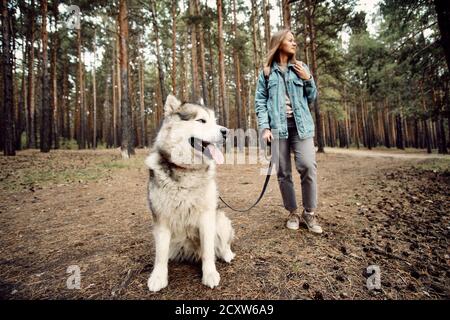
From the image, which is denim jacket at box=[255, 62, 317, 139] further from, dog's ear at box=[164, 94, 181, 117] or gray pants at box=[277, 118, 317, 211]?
dog's ear at box=[164, 94, 181, 117]

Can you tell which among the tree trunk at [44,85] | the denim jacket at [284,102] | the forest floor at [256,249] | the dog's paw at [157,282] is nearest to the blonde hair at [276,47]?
the denim jacket at [284,102]

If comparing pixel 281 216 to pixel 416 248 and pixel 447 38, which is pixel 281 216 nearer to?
pixel 416 248

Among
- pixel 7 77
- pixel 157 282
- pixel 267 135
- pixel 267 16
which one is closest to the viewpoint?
pixel 157 282

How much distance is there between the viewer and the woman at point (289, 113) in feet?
10.9

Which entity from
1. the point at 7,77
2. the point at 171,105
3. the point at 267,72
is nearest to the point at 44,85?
the point at 7,77

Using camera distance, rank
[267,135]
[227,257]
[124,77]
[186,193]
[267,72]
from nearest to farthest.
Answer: [186,193]
[227,257]
[267,135]
[267,72]
[124,77]

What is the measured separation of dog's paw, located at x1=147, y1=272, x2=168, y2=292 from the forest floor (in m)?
0.05

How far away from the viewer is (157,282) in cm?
220

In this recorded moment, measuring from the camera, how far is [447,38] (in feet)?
19.4

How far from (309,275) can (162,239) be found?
1569 mm

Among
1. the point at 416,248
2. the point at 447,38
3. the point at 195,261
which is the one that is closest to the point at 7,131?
the point at 195,261

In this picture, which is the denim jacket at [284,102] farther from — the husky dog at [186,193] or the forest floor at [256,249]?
the forest floor at [256,249]

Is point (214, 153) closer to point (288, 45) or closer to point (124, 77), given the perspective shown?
point (288, 45)

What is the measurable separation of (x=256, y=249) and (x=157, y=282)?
1312 millimetres
